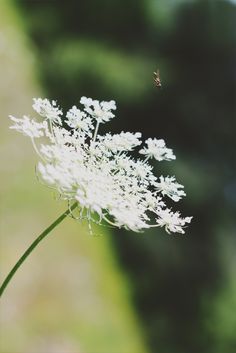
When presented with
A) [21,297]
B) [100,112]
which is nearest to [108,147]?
[100,112]

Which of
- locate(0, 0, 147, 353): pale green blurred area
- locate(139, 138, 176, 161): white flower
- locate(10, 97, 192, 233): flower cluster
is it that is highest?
locate(0, 0, 147, 353): pale green blurred area

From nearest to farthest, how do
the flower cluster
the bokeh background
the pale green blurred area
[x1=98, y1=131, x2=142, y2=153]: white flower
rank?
the flower cluster, [x1=98, y1=131, x2=142, y2=153]: white flower, the pale green blurred area, the bokeh background

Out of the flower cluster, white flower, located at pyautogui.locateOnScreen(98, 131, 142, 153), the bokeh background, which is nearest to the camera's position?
the flower cluster

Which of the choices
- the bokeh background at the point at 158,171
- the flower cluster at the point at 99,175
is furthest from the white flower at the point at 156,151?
the bokeh background at the point at 158,171

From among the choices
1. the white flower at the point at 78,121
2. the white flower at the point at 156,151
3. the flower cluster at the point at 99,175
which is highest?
the white flower at the point at 156,151

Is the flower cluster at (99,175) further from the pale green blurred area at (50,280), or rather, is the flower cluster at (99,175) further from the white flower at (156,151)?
the pale green blurred area at (50,280)

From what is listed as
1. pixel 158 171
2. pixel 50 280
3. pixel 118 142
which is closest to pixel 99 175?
pixel 118 142

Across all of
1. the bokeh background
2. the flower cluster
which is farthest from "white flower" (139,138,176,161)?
the bokeh background

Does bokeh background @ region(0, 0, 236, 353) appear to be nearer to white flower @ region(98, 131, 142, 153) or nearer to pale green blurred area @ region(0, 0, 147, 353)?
pale green blurred area @ region(0, 0, 147, 353)

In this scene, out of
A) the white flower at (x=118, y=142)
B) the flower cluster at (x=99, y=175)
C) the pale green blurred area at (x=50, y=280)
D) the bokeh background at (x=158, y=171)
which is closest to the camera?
the flower cluster at (x=99, y=175)
